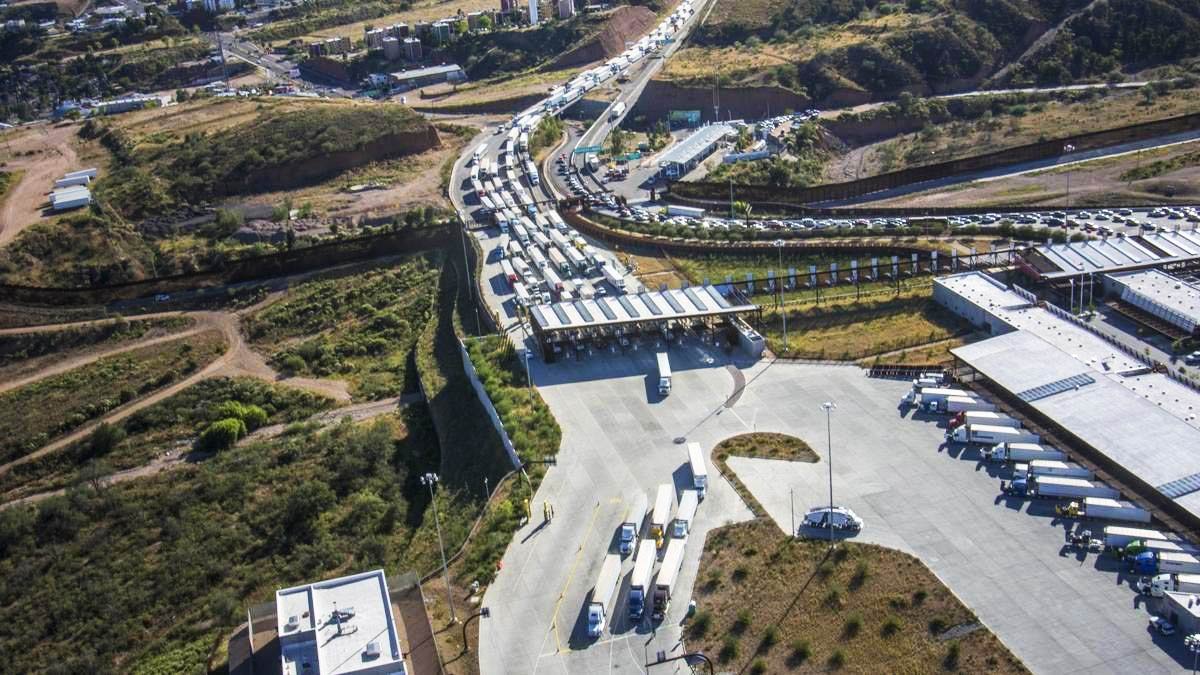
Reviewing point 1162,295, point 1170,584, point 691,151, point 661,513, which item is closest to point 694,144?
point 691,151

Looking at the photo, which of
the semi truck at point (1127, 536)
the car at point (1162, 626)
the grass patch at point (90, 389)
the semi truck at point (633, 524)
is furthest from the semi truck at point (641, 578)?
the grass patch at point (90, 389)

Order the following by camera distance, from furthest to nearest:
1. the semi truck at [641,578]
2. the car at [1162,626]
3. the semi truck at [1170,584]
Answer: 1. the semi truck at [641,578]
2. the semi truck at [1170,584]
3. the car at [1162,626]

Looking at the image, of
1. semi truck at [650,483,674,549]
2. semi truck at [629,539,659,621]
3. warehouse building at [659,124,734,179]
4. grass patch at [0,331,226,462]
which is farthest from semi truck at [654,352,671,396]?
warehouse building at [659,124,734,179]

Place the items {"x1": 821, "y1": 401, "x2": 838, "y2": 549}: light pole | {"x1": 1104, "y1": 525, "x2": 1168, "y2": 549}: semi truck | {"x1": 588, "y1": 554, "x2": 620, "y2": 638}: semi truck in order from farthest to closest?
{"x1": 821, "y1": 401, "x2": 838, "y2": 549}: light pole < {"x1": 1104, "y1": 525, "x2": 1168, "y2": 549}: semi truck < {"x1": 588, "y1": 554, "x2": 620, "y2": 638}: semi truck

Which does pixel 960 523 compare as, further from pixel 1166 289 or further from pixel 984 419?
pixel 1166 289

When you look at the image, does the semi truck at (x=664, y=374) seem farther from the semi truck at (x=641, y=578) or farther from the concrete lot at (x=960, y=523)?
the semi truck at (x=641, y=578)

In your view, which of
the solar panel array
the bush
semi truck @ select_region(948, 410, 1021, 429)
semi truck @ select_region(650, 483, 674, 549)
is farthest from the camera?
the bush

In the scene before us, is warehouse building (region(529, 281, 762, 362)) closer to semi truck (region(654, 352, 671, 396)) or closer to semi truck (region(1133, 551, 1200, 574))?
semi truck (region(654, 352, 671, 396))
